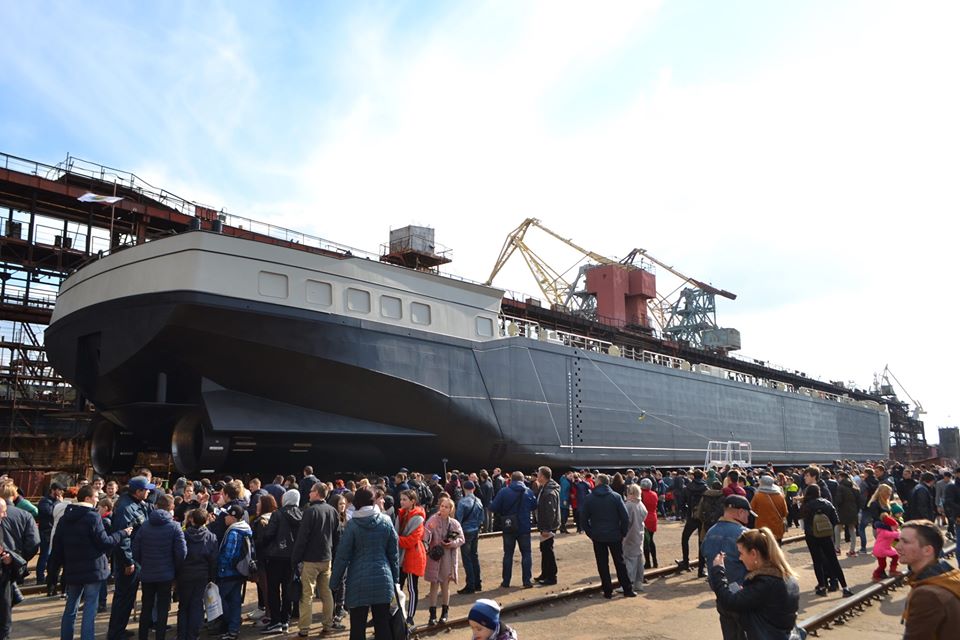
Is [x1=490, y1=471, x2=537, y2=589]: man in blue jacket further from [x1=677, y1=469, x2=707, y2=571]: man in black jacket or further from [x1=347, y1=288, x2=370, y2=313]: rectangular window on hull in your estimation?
[x1=347, y1=288, x2=370, y2=313]: rectangular window on hull

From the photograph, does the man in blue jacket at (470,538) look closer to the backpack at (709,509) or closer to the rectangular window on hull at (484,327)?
the backpack at (709,509)

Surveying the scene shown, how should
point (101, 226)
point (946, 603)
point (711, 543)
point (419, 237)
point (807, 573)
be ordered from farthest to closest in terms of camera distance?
point (419, 237) < point (101, 226) < point (807, 573) < point (711, 543) < point (946, 603)

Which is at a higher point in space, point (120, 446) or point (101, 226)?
point (101, 226)

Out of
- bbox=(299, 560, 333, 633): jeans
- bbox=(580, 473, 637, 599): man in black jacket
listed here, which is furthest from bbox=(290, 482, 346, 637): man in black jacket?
Answer: bbox=(580, 473, 637, 599): man in black jacket

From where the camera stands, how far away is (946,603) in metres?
3.20

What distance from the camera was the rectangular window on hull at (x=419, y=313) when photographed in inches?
739

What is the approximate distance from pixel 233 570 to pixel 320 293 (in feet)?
34.0

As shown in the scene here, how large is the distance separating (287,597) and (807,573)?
8.37m

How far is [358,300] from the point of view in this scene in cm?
1762

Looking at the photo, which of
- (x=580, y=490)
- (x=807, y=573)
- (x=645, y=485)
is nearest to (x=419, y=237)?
(x=580, y=490)

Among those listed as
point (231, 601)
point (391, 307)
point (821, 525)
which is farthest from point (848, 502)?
point (391, 307)

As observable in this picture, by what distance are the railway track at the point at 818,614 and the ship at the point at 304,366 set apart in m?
9.42

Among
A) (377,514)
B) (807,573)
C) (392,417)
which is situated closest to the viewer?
(377,514)

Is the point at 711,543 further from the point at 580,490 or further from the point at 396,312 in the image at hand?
the point at 396,312
